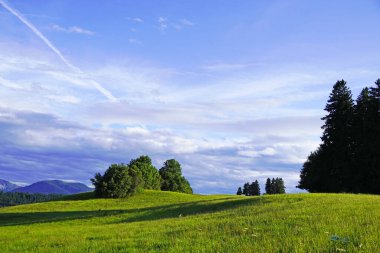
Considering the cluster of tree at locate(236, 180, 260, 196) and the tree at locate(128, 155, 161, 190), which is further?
the cluster of tree at locate(236, 180, 260, 196)

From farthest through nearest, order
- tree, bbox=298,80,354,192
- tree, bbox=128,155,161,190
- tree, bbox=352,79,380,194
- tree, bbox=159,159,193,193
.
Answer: tree, bbox=159,159,193,193
tree, bbox=128,155,161,190
tree, bbox=298,80,354,192
tree, bbox=352,79,380,194

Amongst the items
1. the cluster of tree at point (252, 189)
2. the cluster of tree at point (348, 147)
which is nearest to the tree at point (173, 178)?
the cluster of tree at point (252, 189)

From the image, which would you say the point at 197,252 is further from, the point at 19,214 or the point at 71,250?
the point at 19,214

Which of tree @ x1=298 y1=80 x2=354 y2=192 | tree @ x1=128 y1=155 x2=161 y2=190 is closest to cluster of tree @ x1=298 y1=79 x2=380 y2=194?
tree @ x1=298 y1=80 x2=354 y2=192

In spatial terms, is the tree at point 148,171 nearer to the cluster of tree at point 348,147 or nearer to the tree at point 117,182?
the tree at point 117,182

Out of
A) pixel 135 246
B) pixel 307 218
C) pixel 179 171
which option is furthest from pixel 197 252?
pixel 179 171

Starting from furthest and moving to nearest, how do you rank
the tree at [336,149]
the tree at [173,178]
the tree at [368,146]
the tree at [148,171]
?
the tree at [173,178], the tree at [148,171], the tree at [336,149], the tree at [368,146]

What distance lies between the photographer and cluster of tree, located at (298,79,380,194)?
60438mm

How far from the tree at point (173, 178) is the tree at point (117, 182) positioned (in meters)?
57.0

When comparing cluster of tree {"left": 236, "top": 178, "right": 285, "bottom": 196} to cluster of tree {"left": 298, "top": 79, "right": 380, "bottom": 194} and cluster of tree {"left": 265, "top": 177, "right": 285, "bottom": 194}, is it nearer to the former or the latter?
cluster of tree {"left": 265, "top": 177, "right": 285, "bottom": 194}

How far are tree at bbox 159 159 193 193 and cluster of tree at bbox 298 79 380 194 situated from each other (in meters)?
71.9

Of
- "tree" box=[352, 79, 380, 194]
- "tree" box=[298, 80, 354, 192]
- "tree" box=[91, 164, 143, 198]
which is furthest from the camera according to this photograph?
"tree" box=[91, 164, 143, 198]

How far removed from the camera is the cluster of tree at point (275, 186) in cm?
16300

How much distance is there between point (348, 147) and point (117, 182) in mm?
40639
